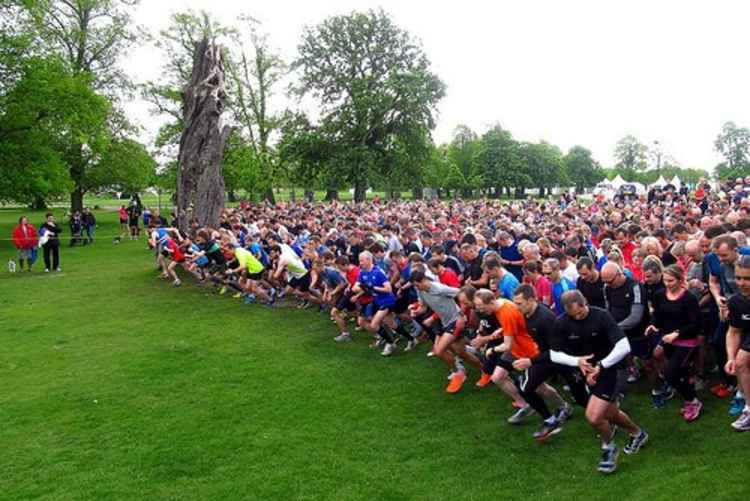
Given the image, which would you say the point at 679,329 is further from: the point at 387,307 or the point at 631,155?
the point at 631,155

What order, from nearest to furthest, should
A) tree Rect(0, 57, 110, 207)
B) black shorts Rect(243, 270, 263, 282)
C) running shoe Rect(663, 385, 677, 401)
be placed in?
running shoe Rect(663, 385, 677, 401), black shorts Rect(243, 270, 263, 282), tree Rect(0, 57, 110, 207)

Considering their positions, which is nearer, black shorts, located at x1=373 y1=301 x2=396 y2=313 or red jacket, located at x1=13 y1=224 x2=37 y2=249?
black shorts, located at x1=373 y1=301 x2=396 y2=313

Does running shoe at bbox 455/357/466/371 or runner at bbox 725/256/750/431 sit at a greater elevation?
runner at bbox 725/256/750/431

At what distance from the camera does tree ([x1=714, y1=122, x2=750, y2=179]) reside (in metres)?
88.0

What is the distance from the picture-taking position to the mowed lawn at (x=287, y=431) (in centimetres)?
594

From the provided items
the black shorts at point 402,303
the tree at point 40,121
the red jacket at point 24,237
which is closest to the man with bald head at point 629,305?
the black shorts at point 402,303

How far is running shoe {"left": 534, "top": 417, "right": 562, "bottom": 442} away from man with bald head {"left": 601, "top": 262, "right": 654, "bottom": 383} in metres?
1.15

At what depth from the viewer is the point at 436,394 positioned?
8.53 m

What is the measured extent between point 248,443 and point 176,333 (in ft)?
20.1

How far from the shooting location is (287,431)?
750 centimetres

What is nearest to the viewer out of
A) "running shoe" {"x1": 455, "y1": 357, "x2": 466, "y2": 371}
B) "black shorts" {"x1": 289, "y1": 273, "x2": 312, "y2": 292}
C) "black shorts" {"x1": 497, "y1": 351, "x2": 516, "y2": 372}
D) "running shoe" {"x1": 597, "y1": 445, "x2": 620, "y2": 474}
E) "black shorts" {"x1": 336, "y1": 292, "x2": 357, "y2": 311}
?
"running shoe" {"x1": 597, "y1": 445, "x2": 620, "y2": 474}

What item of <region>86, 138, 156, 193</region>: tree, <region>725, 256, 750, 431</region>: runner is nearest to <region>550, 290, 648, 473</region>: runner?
<region>725, 256, 750, 431</region>: runner

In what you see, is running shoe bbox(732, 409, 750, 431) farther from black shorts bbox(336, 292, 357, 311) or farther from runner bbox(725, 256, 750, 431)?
black shorts bbox(336, 292, 357, 311)

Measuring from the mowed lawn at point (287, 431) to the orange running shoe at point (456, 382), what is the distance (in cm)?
12
